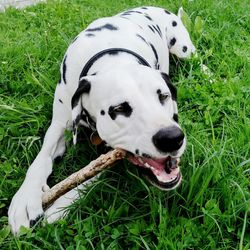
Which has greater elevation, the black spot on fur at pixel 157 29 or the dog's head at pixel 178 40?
the black spot on fur at pixel 157 29

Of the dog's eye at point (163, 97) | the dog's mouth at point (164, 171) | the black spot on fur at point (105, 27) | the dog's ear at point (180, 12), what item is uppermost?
the dog's eye at point (163, 97)

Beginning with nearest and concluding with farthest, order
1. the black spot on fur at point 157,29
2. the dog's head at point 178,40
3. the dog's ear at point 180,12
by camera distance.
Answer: the black spot on fur at point 157,29, the dog's head at point 178,40, the dog's ear at point 180,12

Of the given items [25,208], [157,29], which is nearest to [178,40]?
[157,29]

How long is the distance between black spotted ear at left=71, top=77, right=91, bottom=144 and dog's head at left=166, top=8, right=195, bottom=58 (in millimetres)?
1755

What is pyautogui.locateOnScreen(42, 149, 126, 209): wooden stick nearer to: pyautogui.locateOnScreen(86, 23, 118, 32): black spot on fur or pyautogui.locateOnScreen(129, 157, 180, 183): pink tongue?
pyautogui.locateOnScreen(129, 157, 180, 183): pink tongue

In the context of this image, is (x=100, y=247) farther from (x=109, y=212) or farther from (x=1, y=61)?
(x=1, y=61)

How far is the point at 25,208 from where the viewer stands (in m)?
2.81

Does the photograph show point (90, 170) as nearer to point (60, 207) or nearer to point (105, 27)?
point (60, 207)

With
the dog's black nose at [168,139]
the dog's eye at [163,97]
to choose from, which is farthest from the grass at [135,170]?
the dog's eye at [163,97]

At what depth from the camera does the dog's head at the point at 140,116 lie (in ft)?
8.19

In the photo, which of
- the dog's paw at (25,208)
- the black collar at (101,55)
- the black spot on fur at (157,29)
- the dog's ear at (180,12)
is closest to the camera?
the dog's paw at (25,208)

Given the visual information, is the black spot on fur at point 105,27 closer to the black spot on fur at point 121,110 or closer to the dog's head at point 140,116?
the dog's head at point 140,116

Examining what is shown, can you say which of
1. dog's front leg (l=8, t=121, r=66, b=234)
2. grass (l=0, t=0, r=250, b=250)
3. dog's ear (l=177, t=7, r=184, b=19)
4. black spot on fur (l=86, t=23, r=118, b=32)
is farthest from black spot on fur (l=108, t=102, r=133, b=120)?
dog's ear (l=177, t=7, r=184, b=19)

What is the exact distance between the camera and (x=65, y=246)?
2.59 metres
